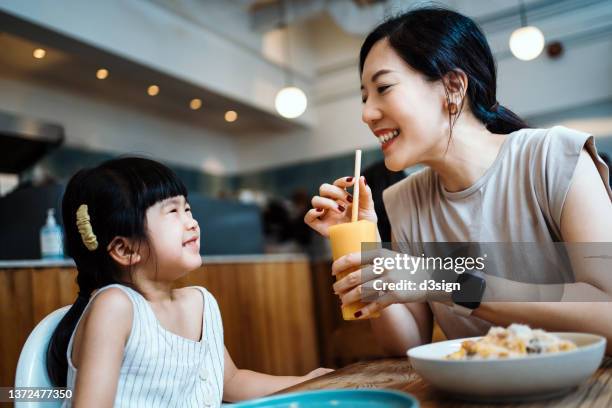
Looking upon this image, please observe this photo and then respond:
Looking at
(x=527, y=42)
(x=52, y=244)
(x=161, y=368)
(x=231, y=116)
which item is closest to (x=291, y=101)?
(x=231, y=116)

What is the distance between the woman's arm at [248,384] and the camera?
131cm

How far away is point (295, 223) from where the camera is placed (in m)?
5.54

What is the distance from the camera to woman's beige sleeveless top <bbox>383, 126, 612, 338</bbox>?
1.21 m

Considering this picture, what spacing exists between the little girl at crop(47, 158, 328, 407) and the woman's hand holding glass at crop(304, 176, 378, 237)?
0.30 m

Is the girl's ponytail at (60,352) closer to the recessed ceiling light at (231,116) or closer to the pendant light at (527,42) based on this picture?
the pendant light at (527,42)

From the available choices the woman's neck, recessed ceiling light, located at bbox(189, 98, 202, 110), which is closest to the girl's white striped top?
the woman's neck

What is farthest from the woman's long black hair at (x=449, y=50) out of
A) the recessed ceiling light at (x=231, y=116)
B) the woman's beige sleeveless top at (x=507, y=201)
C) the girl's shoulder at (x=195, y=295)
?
the recessed ceiling light at (x=231, y=116)

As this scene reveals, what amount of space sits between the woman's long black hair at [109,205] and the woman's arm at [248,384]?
0.34 metres

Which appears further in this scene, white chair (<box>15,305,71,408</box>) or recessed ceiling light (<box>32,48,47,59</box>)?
recessed ceiling light (<box>32,48,47,59</box>)

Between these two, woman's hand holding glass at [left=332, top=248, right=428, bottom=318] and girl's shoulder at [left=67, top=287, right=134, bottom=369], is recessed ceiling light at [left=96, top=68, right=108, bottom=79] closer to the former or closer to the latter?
girl's shoulder at [left=67, top=287, right=134, bottom=369]

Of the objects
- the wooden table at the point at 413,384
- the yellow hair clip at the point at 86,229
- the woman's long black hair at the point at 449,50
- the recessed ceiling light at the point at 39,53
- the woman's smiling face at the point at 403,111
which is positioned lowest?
the wooden table at the point at 413,384

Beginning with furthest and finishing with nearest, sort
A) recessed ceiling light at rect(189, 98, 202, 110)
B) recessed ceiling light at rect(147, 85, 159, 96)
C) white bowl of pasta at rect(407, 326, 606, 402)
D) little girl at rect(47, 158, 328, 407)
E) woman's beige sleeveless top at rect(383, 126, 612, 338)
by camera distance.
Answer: recessed ceiling light at rect(189, 98, 202, 110), recessed ceiling light at rect(147, 85, 159, 96), woman's beige sleeveless top at rect(383, 126, 612, 338), little girl at rect(47, 158, 328, 407), white bowl of pasta at rect(407, 326, 606, 402)

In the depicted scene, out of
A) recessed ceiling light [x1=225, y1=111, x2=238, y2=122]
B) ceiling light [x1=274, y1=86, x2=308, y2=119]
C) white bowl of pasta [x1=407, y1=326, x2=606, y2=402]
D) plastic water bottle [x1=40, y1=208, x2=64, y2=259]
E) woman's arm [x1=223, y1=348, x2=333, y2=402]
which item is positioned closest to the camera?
white bowl of pasta [x1=407, y1=326, x2=606, y2=402]

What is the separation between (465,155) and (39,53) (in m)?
3.47
